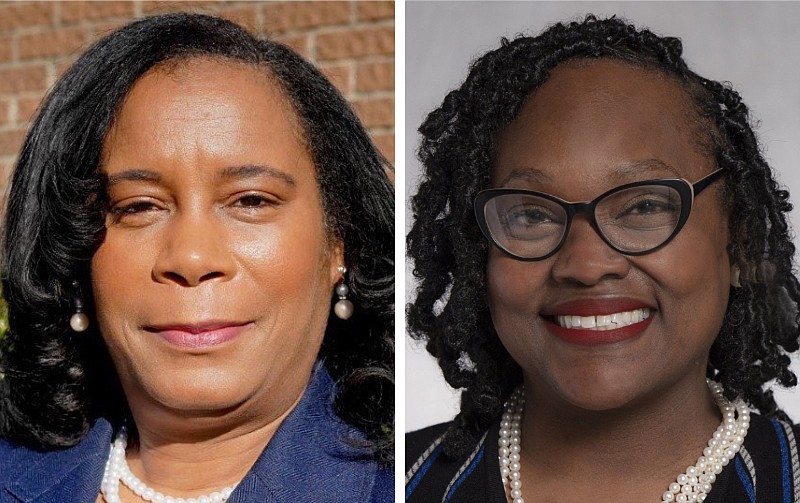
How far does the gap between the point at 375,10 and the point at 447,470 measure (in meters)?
1.34

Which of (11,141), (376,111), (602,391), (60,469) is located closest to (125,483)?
(60,469)

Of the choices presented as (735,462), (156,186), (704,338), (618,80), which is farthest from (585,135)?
(156,186)

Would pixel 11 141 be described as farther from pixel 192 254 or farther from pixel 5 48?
pixel 192 254

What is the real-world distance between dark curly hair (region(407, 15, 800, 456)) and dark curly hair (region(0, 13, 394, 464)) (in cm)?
12

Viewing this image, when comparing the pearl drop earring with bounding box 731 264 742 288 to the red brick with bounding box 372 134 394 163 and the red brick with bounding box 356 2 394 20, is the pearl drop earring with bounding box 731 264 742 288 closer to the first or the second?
the red brick with bounding box 372 134 394 163

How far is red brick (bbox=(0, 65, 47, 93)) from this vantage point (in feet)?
10.2

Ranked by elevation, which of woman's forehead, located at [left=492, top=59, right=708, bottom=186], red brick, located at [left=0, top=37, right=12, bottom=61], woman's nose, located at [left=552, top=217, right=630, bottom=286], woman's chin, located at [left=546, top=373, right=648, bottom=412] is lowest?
woman's chin, located at [left=546, top=373, right=648, bottom=412]

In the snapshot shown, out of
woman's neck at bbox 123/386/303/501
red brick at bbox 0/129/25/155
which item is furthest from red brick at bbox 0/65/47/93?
woman's neck at bbox 123/386/303/501

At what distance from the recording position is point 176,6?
2.79m

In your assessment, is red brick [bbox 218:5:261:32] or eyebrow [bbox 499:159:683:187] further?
Answer: red brick [bbox 218:5:261:32]

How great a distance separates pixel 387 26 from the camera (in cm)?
268

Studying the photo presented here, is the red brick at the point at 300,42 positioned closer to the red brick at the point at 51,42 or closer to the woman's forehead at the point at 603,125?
the red brick at the point at 51,42

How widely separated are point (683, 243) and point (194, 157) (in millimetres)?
1018

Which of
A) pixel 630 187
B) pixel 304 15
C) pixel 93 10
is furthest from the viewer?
pixel 93 10
